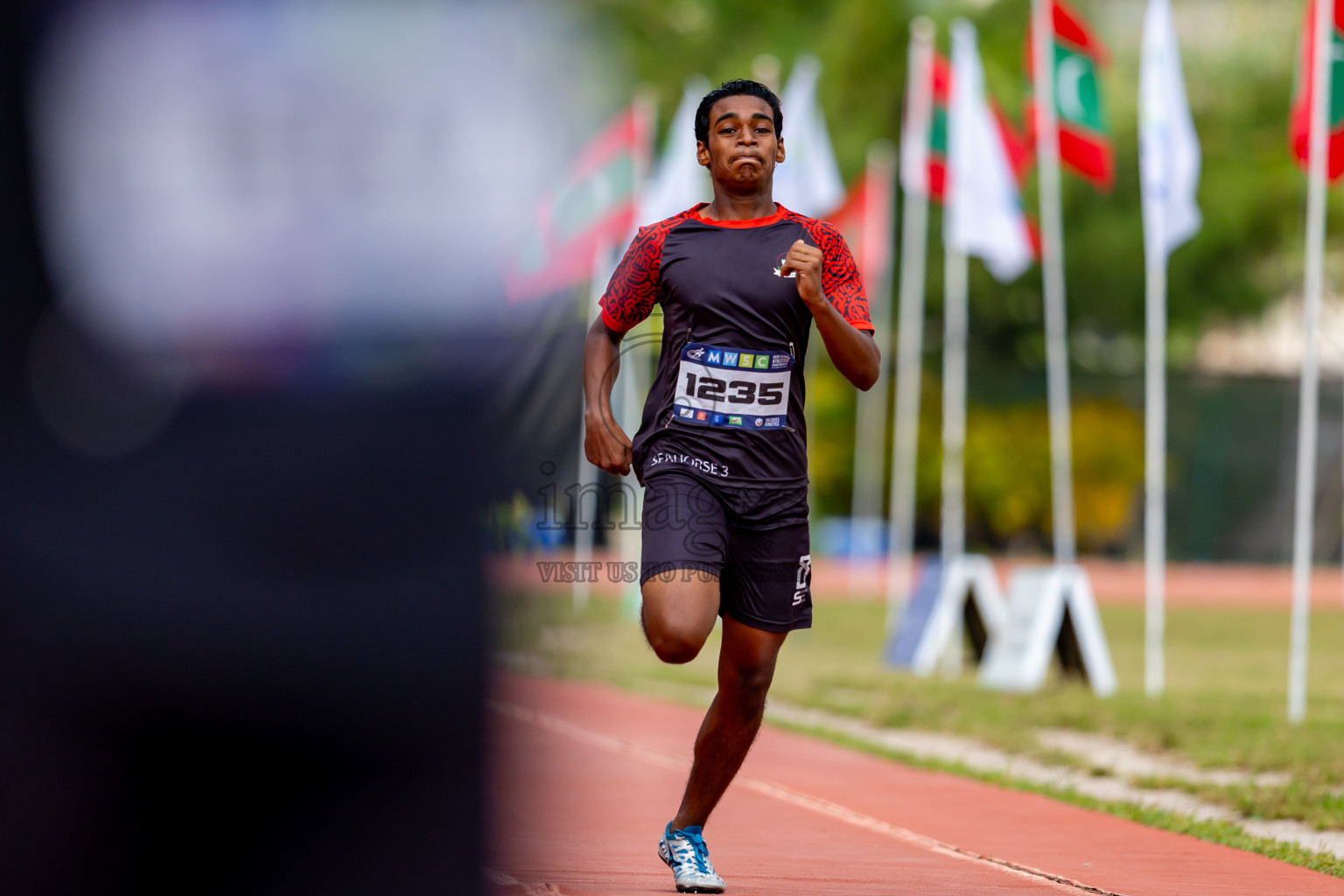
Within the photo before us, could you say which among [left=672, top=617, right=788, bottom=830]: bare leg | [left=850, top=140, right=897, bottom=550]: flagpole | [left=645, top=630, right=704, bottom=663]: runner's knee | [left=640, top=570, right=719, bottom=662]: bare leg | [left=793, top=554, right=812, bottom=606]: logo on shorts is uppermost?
[left=850, top=140, right=897, bottom=550]: flagpole

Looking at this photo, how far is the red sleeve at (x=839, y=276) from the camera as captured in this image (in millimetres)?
4656

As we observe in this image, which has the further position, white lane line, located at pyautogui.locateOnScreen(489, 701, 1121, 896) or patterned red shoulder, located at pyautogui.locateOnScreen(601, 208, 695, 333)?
white lane line, located at pyautogui.locateOnScreen(489, 701, 1121, 896)

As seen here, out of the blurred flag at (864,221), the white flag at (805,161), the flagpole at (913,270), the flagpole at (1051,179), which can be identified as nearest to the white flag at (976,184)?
the flagpole at (1051,179)

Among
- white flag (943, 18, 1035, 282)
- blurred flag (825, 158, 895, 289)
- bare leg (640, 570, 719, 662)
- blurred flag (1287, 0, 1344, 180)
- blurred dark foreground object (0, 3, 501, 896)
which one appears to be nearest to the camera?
blurred dark foreground object (0, 3, 501, 896)

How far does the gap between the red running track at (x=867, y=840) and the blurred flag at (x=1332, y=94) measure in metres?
5.43

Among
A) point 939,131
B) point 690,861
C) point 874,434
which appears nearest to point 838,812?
point 690,861

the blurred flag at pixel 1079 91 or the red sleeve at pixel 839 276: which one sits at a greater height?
the blurred flag at pixel 1079 91

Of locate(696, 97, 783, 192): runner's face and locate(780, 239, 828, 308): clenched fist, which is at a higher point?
locate(696, 97, 783, 192): runner's face

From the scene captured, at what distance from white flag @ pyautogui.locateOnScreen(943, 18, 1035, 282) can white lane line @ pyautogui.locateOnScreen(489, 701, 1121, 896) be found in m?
8.44

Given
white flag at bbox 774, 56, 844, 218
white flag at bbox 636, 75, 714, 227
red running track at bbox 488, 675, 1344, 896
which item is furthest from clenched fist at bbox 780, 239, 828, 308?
white flag at bbox 774, 56, 844, 218

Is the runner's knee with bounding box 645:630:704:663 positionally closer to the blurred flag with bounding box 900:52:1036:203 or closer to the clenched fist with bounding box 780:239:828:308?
the clenched fist with bounding box 780:239:828:308

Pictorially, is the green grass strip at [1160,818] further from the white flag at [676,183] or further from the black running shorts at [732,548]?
the white flag at [676,183]

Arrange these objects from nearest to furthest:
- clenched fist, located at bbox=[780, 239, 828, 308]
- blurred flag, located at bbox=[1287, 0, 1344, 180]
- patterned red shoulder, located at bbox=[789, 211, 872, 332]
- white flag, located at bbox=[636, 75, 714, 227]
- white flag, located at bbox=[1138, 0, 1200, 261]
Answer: clenched fist, located at bbox=[780, 239, 828, 308]
patterned red shoulder, located at bbox=[789, 211, 872, 332]
blurred flag, located at bbox=[1287, 0, 1344, 180]
white flag, located at bbox=[1138, 0, 1200, 261]
white flag, located at bbox=[636, 75, 714, 227]

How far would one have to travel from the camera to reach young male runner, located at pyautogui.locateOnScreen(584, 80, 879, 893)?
179 inches
